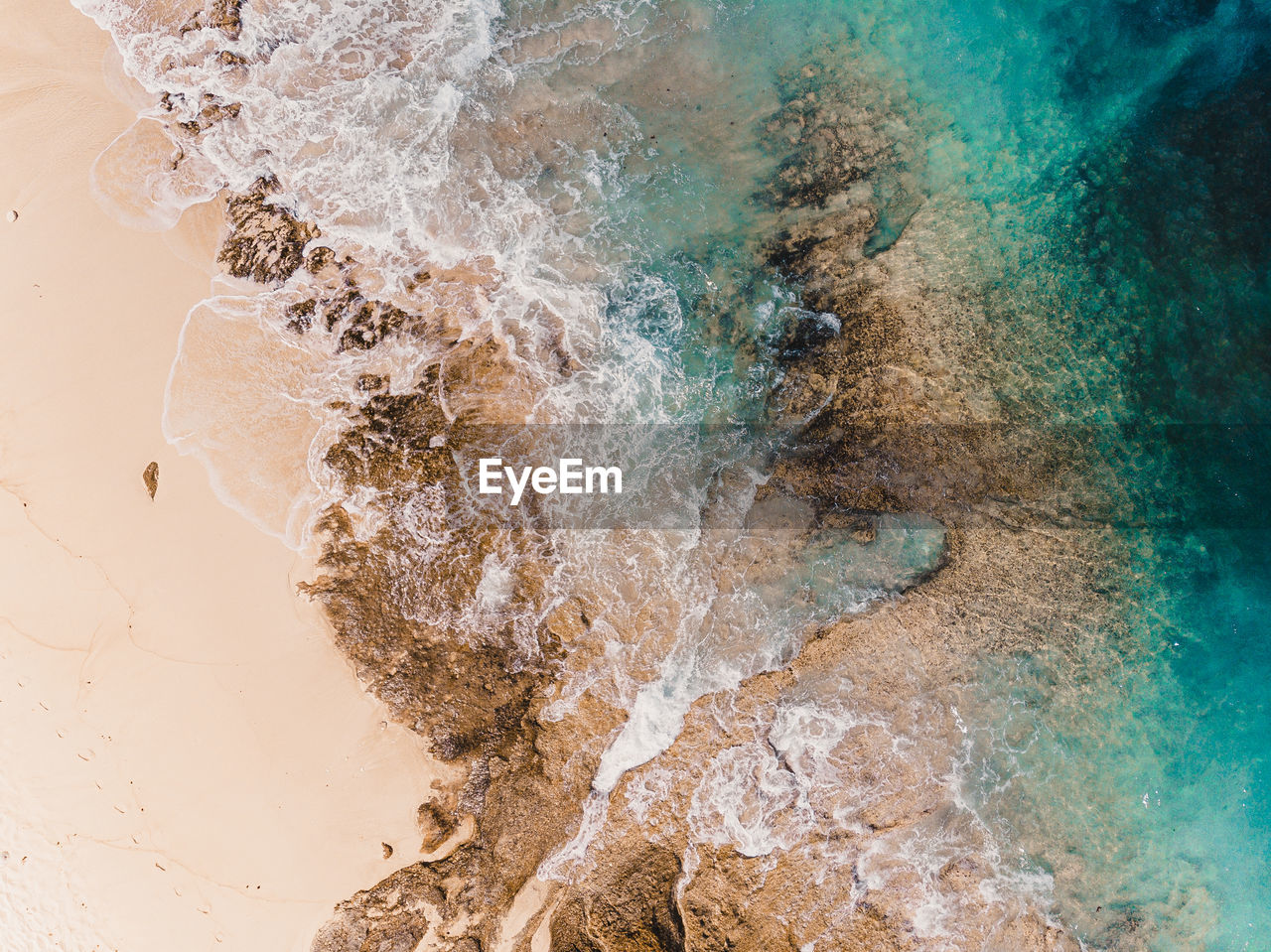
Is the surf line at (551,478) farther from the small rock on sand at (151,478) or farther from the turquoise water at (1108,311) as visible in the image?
the small rock on sand at (151,478)

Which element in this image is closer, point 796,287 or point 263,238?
point 263,238

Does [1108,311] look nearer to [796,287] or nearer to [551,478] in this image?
[796,287]

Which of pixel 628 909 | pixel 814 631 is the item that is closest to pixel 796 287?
pixel 814 631

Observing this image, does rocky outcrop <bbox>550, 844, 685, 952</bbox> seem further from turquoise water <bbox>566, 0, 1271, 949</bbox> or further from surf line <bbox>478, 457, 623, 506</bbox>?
turquoise water <bbox>566, 0, 1271, 949</bbox>

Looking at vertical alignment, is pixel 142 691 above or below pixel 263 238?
below

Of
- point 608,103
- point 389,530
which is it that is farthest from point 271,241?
point 608,103

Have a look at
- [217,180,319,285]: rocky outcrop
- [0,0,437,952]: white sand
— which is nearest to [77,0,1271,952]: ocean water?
[217,180,319,285]: rocky outcrop

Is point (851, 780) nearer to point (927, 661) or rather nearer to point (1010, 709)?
point (927, 661)

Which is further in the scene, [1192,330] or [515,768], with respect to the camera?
[1192,330]
